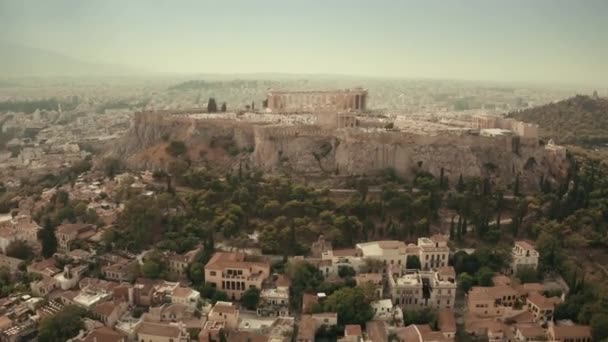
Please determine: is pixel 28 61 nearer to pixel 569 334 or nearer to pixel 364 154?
pixel 364 154

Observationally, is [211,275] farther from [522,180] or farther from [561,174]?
[561,174]

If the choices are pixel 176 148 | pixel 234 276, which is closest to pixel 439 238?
pixel 234 276

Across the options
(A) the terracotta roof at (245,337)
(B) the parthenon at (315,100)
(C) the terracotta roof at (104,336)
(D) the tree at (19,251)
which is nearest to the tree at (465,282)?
(A) the terracotta roof at (245,337)

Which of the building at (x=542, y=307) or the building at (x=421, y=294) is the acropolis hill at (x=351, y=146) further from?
the building at (x=542, y=307)

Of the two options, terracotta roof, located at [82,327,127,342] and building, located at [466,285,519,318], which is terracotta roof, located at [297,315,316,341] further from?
building, located at [466,285,519,318]

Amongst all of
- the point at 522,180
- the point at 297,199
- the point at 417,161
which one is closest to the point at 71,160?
the point at 297,199

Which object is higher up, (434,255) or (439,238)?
(439,238)
